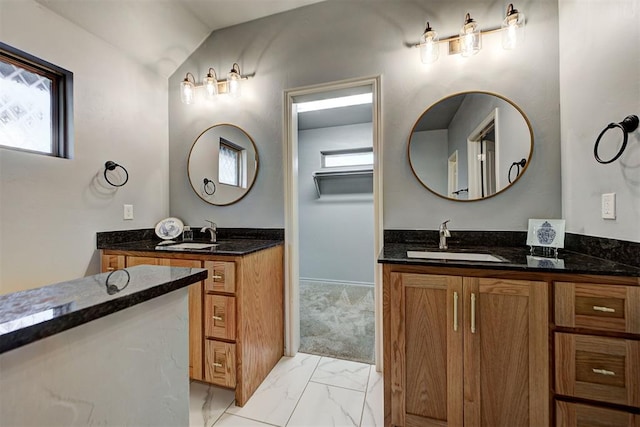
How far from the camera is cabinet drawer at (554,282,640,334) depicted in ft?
3.37

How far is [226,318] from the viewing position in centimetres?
160

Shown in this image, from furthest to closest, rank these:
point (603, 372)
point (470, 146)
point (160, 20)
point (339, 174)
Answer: point (339, 174)
point (160, 20)
point (470, 146)
point (603, 372)

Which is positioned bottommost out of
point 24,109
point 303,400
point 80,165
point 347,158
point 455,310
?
point 303,400

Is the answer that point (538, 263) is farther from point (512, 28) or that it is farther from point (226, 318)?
point (226, 318)

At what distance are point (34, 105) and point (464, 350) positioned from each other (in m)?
2.89

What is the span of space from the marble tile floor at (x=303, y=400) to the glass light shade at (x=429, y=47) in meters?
2.21

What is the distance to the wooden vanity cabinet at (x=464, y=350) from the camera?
1150 millimetres

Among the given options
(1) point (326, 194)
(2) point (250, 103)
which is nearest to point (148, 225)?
(2) point (250, 103)

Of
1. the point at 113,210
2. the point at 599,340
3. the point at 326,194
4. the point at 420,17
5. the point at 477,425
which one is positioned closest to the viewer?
the point at 599,340

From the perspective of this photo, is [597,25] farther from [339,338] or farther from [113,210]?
[113,210]

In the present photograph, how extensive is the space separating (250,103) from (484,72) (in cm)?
175

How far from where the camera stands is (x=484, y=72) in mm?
1724

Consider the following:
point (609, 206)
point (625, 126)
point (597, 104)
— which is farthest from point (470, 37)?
point (609, 206)

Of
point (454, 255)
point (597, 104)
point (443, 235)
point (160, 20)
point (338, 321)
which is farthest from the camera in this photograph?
point (338, 321)
